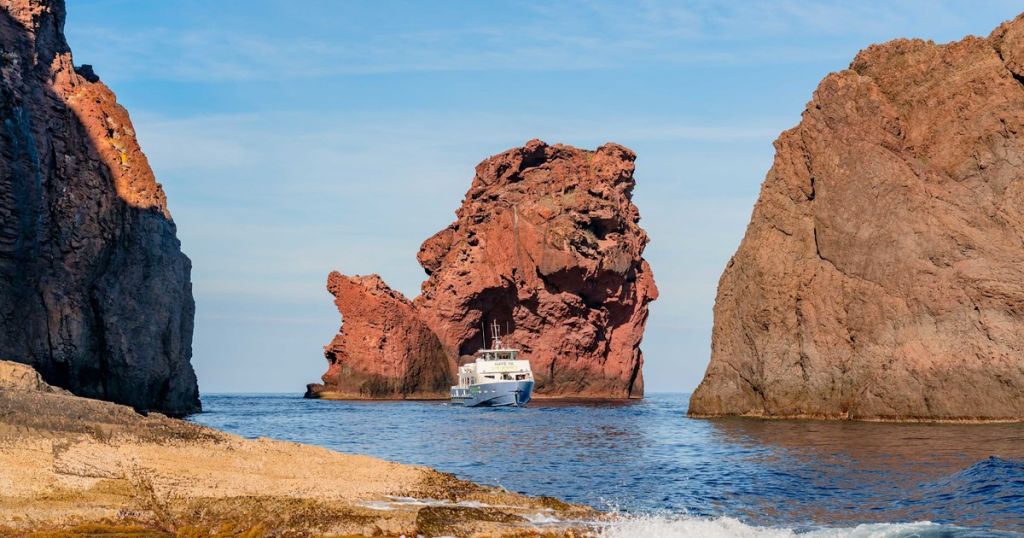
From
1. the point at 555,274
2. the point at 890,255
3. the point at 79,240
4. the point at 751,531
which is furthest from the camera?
the point at 555,274

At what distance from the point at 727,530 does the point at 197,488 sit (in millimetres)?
8954

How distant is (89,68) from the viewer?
8050cm

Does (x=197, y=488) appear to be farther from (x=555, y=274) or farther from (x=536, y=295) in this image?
(x=536, y=295)

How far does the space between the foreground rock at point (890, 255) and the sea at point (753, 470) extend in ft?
12.5

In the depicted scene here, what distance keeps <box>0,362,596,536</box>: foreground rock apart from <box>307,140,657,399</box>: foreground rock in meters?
96.3

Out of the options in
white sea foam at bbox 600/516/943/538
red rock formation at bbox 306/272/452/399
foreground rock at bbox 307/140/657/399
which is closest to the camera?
white sea foam at bbox 600/516/943/538

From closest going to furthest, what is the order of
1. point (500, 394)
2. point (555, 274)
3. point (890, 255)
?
point (890, 255) → point (500, 394) → point (555, 274)

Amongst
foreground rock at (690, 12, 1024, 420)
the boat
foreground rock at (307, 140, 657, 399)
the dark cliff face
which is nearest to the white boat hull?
the boat

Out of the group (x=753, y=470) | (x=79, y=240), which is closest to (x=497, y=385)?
(x=79, y=240)

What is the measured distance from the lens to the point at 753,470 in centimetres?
3036

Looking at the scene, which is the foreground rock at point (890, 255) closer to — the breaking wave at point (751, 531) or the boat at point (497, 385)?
the boat at point (497, 385)

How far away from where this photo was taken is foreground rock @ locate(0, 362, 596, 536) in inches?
546

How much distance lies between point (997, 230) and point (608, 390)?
74369mm

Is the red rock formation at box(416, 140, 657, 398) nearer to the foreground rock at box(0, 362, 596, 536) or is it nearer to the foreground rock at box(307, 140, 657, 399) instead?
the foreground rock at box(307, 140, 657, 399)
